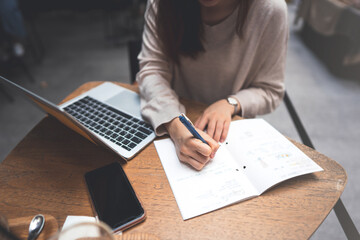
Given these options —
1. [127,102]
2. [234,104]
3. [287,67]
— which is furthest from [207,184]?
[287,67]

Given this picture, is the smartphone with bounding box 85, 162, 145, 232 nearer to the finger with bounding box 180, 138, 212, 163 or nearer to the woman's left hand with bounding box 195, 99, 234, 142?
Result: the finger with bounding box 180, 138, 212, 163

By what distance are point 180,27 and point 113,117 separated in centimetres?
43

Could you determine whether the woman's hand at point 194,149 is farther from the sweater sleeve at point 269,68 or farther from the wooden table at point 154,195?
the sweater sleeve at point 269,68

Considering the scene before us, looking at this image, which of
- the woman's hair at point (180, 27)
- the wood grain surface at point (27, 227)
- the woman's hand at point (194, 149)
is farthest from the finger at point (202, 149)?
the woman's hair at point (180, 27)

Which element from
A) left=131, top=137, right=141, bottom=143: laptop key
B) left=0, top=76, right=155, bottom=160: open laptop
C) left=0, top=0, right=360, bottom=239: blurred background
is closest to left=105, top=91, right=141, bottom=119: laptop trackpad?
left=0, top=76, right=155, bottom=160: open laptop

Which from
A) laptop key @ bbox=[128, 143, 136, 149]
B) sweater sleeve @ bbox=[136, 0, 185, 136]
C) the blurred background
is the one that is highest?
sweater sleeve @ bbox=[136, 0, 185, 136]

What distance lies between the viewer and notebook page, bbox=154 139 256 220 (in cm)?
45

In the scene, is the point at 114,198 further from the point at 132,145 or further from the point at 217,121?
the point at 217,121

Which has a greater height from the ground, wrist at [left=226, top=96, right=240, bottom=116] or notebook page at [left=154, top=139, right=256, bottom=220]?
wrist at [left=226, top=96, right=240, bottom=116]

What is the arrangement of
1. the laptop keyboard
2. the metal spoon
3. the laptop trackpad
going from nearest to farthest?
1. the metal spoon
2. the laptop keyboard
3. the laptop trackpad

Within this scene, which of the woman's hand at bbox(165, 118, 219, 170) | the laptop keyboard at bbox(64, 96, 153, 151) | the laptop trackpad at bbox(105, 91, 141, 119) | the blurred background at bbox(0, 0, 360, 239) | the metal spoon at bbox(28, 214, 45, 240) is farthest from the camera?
the blurred background at bbox(0, 0, 360, 239)

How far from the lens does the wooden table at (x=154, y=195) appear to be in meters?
0.42

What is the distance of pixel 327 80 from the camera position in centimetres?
227

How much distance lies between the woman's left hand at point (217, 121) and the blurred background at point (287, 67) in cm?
71
